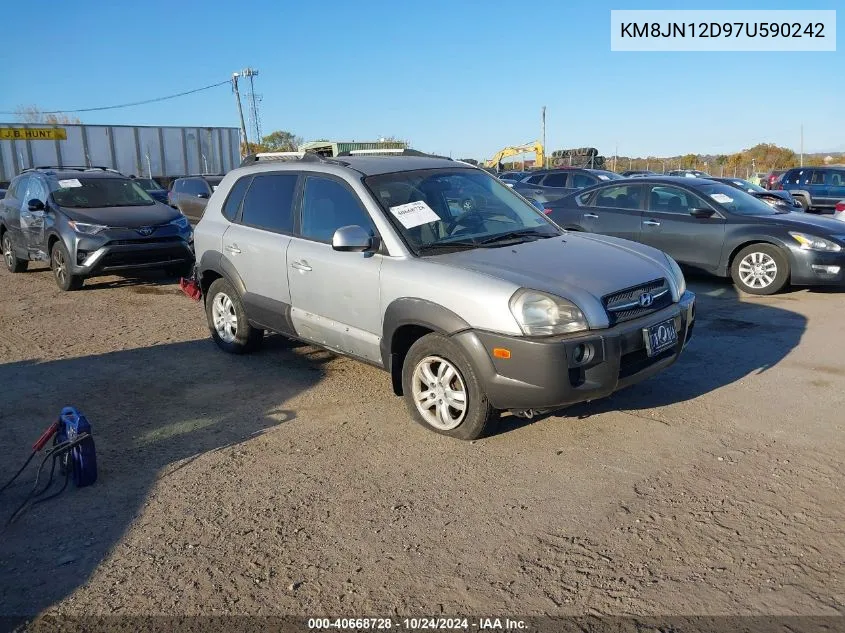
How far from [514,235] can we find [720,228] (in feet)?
16.9

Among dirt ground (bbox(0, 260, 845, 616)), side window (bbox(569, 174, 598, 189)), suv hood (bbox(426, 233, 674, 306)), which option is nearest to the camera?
dirt ground (bbox(0, 260, 845, 616))

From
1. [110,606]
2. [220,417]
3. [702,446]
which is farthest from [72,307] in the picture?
[702,446]

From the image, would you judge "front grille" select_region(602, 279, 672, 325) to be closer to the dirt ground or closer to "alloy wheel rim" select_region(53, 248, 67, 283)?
the dirt ground

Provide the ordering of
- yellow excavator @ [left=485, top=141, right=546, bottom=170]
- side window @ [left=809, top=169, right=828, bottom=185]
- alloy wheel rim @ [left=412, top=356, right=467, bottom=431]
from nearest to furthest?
alloy wheel rim @ [left=412, top=356, right=467, bottom=431]
side window @ [left=809, top=169, right=828, bottom=185]
yellow excavator @ [left=485, top=141, right=546, bottom=170]

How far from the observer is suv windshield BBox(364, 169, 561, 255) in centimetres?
488

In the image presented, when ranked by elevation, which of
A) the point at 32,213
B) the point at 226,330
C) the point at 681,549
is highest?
the point at 32,213

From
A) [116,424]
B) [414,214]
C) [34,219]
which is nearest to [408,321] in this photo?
[414,214]

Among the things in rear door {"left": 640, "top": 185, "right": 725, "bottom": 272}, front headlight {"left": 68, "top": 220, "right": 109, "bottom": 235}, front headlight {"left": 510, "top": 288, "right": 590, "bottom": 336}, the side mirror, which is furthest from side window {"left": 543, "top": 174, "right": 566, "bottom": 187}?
front headlight {"left": 510, "top": 288, "right": 590, "bottom": 336}

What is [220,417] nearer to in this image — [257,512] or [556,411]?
[257,512]

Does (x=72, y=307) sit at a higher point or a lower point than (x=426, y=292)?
lower

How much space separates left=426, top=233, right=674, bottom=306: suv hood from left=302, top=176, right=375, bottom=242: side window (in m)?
0.79

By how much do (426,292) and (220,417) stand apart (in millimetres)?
1823

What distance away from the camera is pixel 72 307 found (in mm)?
9008

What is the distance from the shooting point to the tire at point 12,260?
1188cm
